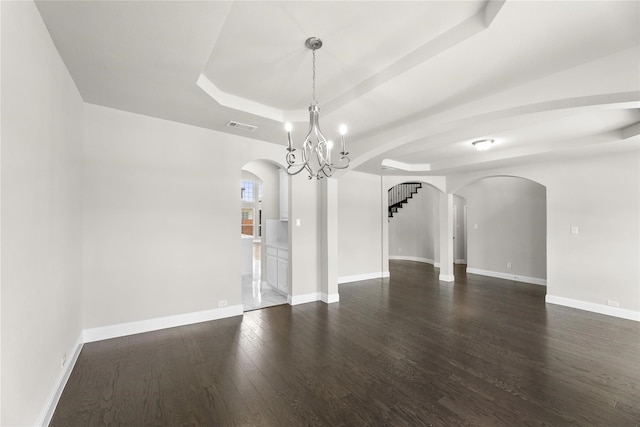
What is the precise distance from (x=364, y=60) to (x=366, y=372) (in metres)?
2.89

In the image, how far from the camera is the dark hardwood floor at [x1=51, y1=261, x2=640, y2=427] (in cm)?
214

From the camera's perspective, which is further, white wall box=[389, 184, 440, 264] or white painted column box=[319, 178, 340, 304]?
white wall box=[389, 184, 440, 264]

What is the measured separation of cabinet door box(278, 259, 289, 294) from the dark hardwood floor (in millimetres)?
834

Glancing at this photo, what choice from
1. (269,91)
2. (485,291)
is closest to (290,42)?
(269,91)

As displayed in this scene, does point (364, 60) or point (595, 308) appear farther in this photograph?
point (595, 308)

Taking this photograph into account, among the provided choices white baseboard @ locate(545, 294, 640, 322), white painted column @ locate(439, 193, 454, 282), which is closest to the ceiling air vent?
white painted column @ locate(439, 193, 454, 282)

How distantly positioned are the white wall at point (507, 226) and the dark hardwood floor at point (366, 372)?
239 cm

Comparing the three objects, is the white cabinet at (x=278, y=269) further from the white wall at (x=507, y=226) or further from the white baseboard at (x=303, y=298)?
the white wall at (x=507, y=226)

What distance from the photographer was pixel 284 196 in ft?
18.2

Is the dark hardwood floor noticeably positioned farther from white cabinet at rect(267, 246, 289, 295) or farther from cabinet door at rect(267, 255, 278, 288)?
cabinet door at rect(267, 255, 278, 288)

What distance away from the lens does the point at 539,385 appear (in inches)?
99.7

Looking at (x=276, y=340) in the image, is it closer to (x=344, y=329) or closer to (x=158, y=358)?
(x=344, y=329)

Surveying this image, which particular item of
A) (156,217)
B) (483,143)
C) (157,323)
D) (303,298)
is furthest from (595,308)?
(156,217)

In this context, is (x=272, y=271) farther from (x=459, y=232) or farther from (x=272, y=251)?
(x=459, y=232)
